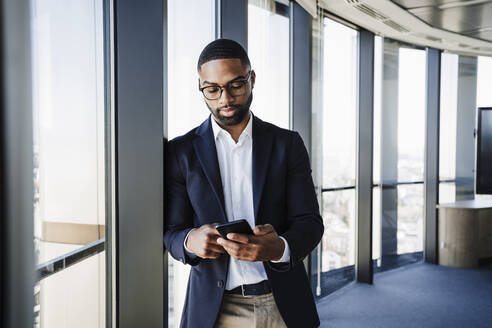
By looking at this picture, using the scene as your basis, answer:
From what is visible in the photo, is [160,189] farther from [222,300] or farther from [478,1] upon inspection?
[478,1]

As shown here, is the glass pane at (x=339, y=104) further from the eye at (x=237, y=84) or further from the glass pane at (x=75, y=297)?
the glass pane at (x=75, y=297)

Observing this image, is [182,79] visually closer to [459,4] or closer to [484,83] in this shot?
[459,4]

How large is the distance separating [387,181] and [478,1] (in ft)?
9.16

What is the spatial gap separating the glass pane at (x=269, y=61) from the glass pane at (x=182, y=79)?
954 mm

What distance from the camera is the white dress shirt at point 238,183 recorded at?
1.50 meters

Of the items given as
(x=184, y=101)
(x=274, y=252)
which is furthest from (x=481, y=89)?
(x=274, y=252)

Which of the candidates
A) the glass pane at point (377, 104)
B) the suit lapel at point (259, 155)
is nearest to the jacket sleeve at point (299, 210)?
the suit lapel at point (259, 155)

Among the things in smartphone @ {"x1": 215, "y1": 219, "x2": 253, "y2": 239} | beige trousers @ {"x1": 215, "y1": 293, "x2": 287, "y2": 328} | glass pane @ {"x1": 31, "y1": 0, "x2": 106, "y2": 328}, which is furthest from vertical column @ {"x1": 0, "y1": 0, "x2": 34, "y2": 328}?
beige trousers @ {"x1": 215, "y1": 293, "x2": 287, "y2": 328}

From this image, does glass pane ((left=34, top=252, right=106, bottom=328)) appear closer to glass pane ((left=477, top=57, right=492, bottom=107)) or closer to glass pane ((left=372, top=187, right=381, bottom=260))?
glass pane ((left=372, top=187, right=381, bottom=260))

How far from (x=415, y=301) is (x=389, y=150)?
2392mm

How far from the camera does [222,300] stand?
1473 millimetres

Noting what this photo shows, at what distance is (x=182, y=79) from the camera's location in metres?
2.18

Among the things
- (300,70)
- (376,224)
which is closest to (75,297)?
(300,70)

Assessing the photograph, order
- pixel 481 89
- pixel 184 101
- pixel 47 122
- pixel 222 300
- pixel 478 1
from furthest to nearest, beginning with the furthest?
pixel 481 89 < pixel 478 1 < pixel 184 101 < pixel 222 300 < pixel 47 122
